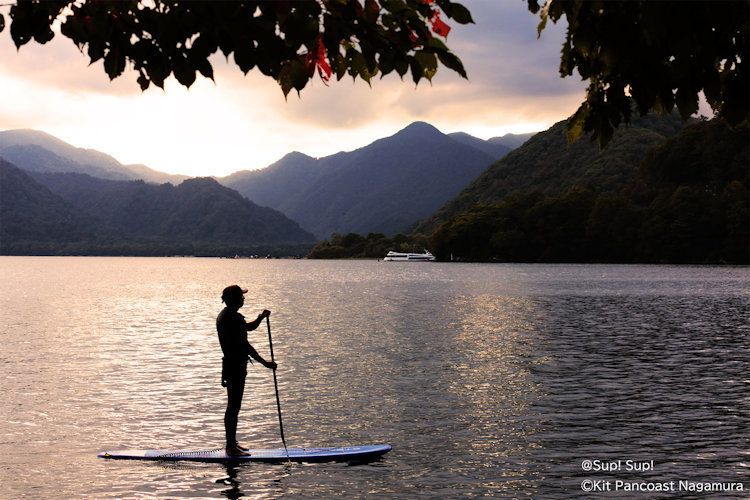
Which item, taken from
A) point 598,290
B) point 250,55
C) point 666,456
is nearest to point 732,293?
point 598,290

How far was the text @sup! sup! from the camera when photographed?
1667 centimetres

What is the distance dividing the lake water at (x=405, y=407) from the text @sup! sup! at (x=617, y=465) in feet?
0.24

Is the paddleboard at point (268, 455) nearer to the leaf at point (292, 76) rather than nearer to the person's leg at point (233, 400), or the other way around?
the person's leg at point (233, 400)

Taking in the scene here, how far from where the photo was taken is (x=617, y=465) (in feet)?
55.9

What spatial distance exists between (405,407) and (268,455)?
7584mm

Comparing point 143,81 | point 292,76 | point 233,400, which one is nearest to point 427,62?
point 292,76

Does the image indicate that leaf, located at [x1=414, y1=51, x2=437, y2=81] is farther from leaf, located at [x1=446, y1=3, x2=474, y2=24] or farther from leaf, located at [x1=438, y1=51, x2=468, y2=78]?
leaf, located at [x1=446, y1=3, x2=474, y2=24]

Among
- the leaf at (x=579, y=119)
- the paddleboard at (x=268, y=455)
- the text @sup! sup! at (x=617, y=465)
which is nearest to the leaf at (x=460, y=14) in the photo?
the leaf at (x=579, y=119)

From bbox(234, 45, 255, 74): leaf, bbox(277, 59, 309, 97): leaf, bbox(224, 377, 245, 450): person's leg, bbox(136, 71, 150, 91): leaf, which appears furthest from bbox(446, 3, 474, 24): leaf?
bbox(224, 377, 245, 450): person's leg

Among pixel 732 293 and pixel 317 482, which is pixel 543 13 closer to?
pixel 317 482

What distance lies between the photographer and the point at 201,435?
2036 centimetres

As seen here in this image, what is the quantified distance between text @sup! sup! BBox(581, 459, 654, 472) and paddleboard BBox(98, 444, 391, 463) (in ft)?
15.0

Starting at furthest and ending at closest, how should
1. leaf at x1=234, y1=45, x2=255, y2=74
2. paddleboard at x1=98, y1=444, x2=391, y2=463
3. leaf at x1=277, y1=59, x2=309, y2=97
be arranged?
paddleboard at x1=98, y1=444, x2=391, y2=463
leaf at x1=277, y1=59, x2=309, y2=97
leaf at x1=234, y1=45, x2=255, y2=74

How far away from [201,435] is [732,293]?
87555 mm
